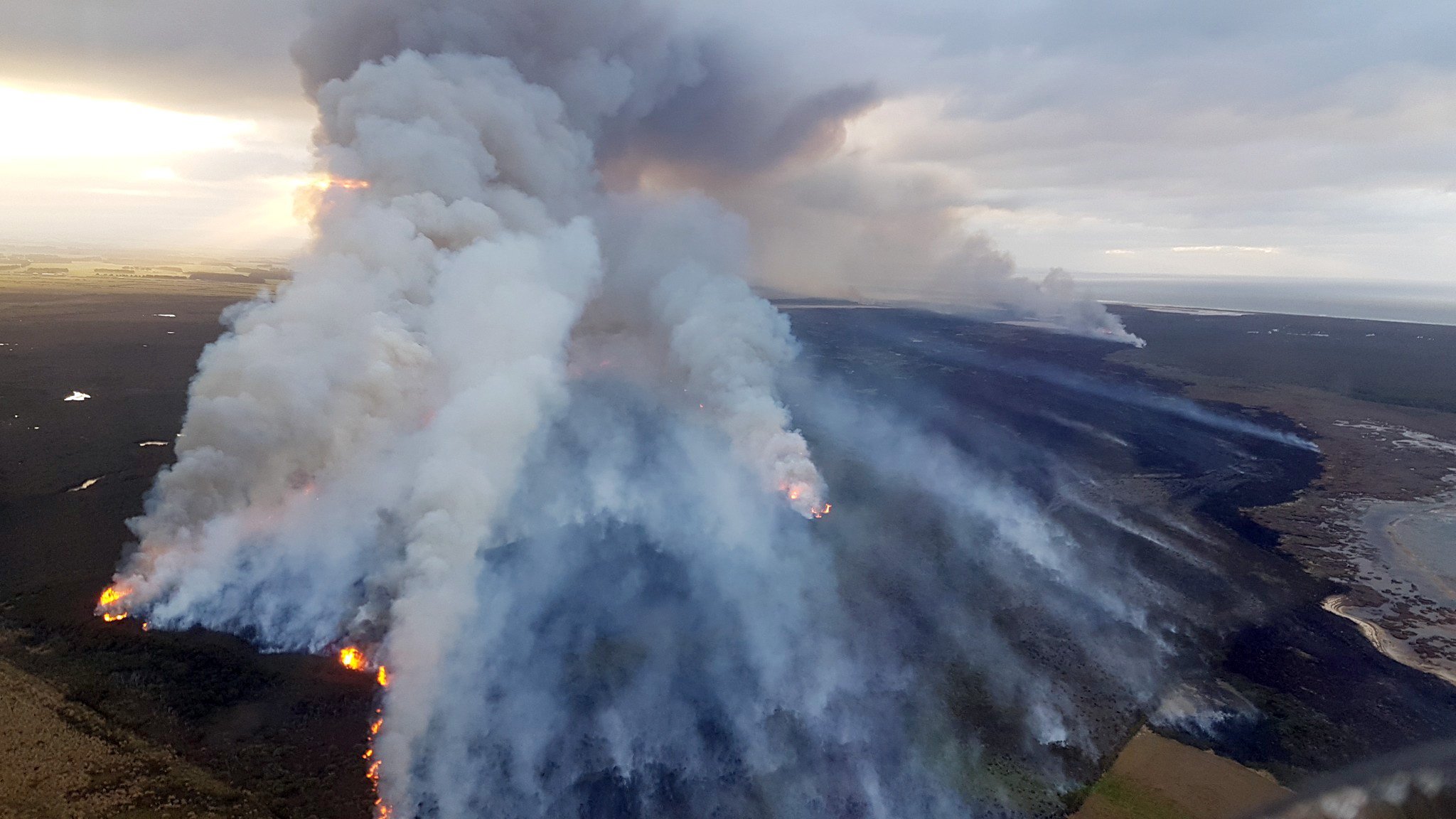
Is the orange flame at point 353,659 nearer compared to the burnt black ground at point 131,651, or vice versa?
the burnt black ground at point 131,651

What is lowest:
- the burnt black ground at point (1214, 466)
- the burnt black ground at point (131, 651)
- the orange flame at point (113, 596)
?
the burnt black ground at point (131, 651)

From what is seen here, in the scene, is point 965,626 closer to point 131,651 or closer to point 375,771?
point 375,771

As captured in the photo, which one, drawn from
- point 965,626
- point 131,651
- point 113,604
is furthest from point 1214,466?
point 113,604

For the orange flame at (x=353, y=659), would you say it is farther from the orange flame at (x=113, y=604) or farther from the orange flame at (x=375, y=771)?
the orange flame at (x=113, y=604)

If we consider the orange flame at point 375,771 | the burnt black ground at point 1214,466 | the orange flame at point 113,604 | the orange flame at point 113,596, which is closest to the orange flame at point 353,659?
the orange flame at point 375,771

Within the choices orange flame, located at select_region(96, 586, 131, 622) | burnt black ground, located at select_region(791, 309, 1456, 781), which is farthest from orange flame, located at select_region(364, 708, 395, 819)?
burnt black ground, located at select_region(791, 309, 1456, 781)

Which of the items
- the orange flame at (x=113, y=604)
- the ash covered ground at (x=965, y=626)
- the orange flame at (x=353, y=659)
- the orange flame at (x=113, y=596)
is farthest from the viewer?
the orange flame at (x=113, y=596)

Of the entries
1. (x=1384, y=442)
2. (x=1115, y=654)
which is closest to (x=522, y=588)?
(x=1115, y=654)
